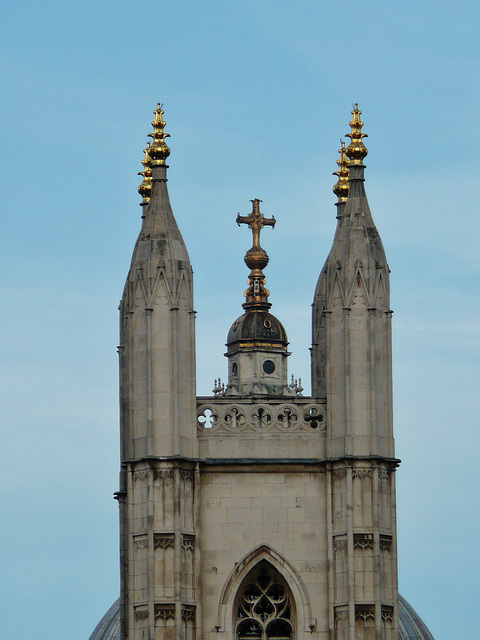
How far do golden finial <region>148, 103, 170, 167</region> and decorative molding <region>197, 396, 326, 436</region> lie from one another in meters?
5.88

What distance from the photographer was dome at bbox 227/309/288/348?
6906 cm

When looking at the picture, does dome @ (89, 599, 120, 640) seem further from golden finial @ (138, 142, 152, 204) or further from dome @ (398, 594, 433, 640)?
golden finial @ (138, 142, 152, 204)

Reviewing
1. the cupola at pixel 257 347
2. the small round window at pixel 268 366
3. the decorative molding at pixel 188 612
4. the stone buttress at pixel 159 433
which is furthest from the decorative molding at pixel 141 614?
the small round window at pixel 268 366

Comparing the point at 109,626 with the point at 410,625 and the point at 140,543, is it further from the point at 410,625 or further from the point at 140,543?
the point at 140,543

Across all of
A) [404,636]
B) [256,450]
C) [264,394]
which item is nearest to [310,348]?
[264,394]

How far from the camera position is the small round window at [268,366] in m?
69.5

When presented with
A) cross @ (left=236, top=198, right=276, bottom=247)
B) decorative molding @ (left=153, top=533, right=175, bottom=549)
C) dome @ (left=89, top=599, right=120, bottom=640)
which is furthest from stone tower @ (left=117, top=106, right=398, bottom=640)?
dome @ (left=89, top=599, right=120, bottom=640)

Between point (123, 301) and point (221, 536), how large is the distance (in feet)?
20.6

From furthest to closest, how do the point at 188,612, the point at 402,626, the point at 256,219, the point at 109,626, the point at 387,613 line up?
the point at 109,626 → the point at 402,626 → the point at 256,219 → the point at 387,613 → the point at 188,612

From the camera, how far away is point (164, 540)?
60.7 metres

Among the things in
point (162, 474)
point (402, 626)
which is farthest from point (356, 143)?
point (402, 626)

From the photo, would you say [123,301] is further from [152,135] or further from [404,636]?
[404,636]

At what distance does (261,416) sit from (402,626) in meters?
16.3

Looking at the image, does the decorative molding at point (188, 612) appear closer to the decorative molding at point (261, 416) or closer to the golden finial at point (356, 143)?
the decorative molding at point (261, 416)
